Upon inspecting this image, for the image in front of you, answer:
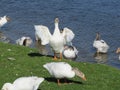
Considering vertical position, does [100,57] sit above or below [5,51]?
below

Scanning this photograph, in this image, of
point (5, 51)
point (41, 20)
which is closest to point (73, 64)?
point (5, 51)

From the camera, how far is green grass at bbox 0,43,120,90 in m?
18.0

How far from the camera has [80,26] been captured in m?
37.4

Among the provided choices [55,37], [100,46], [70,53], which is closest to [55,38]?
[55,37]

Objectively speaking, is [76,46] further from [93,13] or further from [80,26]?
[93,13]

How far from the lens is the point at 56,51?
75.9ft

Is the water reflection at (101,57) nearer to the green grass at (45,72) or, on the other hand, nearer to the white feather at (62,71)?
the green grass at (45,72)

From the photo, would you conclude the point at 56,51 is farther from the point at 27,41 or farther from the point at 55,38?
the point at 27,41

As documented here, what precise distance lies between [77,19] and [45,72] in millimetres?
20184

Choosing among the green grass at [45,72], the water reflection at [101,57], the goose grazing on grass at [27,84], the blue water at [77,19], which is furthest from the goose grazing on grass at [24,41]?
the goose grazing on grass at [27,84]

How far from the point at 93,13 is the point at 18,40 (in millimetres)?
10452

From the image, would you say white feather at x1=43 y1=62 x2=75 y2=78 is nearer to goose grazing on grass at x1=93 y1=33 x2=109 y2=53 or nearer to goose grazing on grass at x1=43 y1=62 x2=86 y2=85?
goose grazing on grass at x1=43 y1=62 x2=86 y2=85

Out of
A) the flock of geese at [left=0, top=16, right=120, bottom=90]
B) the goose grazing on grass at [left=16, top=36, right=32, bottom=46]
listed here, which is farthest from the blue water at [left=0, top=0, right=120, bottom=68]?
the goose grazing on grass at [left=16, top=36, right=32, bottom=46]

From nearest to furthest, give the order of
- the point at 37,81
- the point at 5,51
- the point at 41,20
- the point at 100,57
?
1. the point at 37,81
2. the point at 5,51
3. the point at 100,57
4. the point at 41,20
